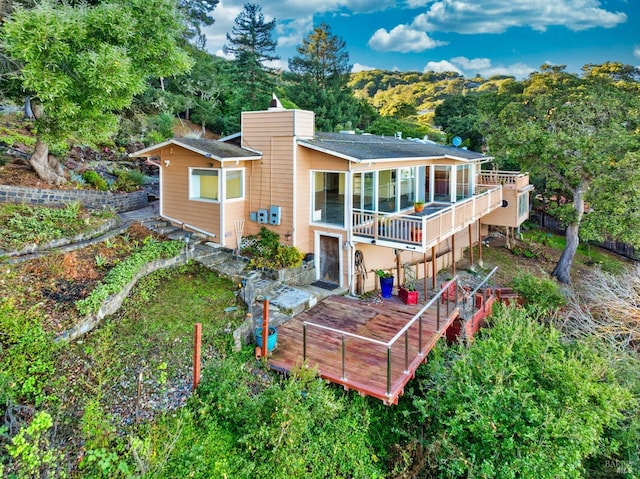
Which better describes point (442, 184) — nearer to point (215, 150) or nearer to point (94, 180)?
point (215, 150)

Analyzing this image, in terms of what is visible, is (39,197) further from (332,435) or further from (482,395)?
(482,395)

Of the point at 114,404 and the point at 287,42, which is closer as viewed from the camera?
the point at 114,404

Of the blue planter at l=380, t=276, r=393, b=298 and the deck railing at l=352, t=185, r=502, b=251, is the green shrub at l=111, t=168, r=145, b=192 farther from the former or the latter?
the blue planter at l=380, t=276, r=393, b=298

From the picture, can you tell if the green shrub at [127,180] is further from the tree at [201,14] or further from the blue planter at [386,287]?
the tree at [201,14]

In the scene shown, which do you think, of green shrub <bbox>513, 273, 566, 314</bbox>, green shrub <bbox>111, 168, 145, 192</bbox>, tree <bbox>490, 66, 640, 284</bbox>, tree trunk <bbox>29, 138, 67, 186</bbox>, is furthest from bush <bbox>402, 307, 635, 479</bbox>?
green shrub <bbox>111, 168, 145, 192</bbox>

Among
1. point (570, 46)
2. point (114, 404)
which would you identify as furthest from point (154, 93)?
point (570, 46)

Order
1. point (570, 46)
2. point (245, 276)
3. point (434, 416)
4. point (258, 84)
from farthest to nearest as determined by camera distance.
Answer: point (570, 46), point (258, 84), point (245, 276), point (434, 416)

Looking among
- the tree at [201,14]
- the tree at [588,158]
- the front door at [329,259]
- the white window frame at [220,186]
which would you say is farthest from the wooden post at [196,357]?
the tree at [201,14]
